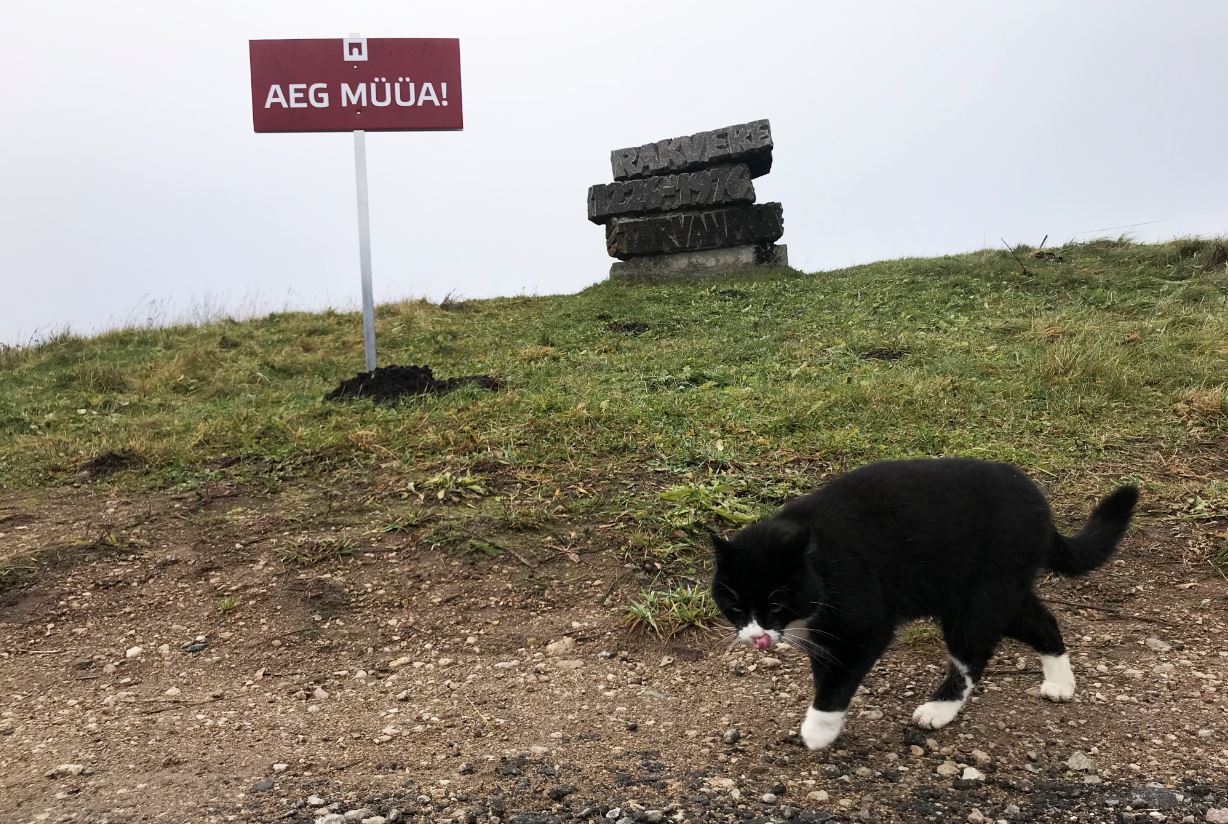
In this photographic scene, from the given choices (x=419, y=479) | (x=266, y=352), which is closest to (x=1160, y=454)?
(x=419, y=479)

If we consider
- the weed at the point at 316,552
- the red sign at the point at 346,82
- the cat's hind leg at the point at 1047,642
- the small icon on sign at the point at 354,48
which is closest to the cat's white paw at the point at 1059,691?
the cat's hind leg at the point at 1047,642

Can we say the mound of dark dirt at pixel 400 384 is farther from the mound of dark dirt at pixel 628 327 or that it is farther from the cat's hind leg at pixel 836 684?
the cat's hind leg at pixel 836 684

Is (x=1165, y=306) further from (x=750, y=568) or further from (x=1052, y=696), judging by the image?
(x=750, y=568)

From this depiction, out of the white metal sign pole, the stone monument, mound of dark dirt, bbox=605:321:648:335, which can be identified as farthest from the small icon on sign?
the stone monument

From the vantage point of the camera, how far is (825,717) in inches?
110

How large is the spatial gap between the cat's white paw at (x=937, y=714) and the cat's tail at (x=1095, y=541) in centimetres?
62

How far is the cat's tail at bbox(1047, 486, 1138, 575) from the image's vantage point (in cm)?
309

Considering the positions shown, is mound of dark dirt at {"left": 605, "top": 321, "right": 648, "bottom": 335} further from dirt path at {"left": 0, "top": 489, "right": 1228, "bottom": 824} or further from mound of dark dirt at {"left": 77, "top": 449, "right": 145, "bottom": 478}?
dirt path at {"left": 0, "top": 489, "right": 1228, "bottom": 824}

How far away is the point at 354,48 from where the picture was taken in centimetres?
858

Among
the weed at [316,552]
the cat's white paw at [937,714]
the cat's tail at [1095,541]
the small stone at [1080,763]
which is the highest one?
the cat's tail at [1095,541]

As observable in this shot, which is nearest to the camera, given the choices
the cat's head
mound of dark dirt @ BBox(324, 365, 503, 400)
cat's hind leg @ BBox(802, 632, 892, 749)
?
the cat's head

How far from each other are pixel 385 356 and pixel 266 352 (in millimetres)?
1798

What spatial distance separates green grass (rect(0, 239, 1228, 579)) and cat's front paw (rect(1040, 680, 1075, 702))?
1610mm

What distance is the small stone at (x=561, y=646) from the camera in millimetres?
3639
